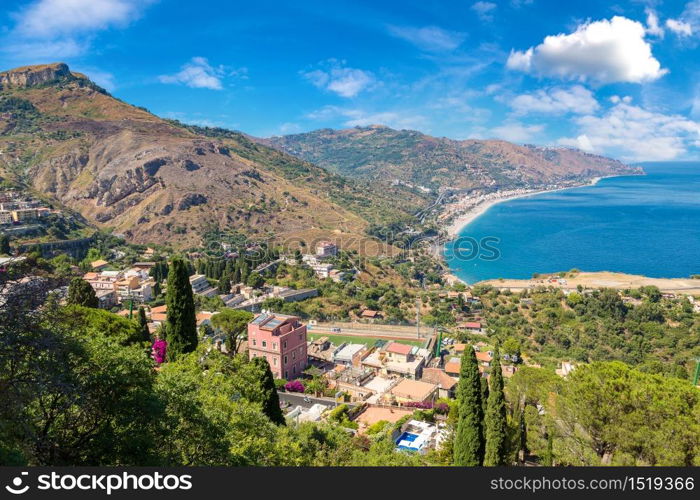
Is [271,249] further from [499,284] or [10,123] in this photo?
[10,123]

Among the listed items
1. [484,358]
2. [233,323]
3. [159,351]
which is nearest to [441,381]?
[484,358]

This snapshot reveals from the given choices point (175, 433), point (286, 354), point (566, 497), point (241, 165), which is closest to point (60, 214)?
point (241, 165)

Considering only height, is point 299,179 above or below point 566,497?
above

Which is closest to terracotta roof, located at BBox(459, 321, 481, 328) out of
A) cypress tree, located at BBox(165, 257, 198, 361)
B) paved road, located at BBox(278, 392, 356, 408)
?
paved road, located at BBox(278, 392, 356, 408)

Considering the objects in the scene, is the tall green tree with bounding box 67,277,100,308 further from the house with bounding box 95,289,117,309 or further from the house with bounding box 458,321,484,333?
the house with bounding box 458,321,484,333

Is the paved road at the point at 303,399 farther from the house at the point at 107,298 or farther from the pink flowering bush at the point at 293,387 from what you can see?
the house at the point at 107,298

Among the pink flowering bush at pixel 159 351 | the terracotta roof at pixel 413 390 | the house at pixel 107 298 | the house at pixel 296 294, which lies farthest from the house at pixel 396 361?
the house at pixel 107 298

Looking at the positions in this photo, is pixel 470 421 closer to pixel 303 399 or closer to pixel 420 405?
pixel 420 405
